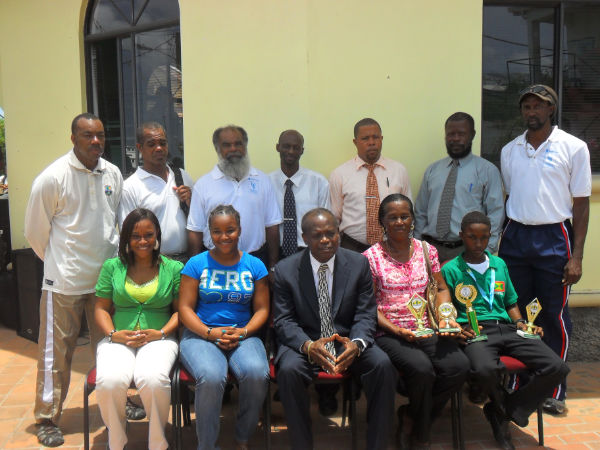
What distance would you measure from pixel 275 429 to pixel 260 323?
2.94 feet

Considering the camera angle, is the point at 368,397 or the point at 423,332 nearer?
the point at 368,397

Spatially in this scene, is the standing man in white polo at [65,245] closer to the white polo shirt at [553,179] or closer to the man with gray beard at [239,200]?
the man with gray beard at [239,200]

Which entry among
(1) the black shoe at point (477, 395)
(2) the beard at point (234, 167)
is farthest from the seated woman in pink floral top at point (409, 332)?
(2) the beard at point (234, 167)

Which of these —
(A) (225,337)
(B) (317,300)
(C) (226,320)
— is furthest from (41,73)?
(B) (317,300)

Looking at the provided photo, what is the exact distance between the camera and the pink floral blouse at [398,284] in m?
3.50

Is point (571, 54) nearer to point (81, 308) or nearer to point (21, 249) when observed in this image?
point (81, 308)

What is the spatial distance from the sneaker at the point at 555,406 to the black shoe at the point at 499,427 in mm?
622

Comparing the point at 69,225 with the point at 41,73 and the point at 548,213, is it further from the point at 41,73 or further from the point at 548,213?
the point at 548,213

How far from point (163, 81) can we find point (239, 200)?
2.34 m

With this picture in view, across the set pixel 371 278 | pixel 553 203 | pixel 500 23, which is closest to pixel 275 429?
pixel 371 278

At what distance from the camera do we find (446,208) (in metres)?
4.23

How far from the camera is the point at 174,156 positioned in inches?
221

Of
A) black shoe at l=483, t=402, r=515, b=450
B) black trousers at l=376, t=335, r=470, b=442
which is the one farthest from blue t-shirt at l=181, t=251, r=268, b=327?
black shoe at l=483, t=402, r=515, b=450

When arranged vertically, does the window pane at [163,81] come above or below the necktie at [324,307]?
above
